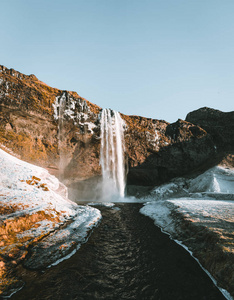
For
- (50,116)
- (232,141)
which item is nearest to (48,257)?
(50,116)

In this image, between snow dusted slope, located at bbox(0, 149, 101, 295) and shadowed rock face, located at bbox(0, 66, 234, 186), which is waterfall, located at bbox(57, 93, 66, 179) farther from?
snow dusted slope, located at bbox(0, 149, 101, 295)

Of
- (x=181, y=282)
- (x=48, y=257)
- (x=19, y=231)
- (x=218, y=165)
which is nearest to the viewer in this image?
(x=181, y=282)

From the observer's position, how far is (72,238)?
7.99m

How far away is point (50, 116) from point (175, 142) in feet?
111

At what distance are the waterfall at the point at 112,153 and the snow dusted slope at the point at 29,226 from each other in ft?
79.3

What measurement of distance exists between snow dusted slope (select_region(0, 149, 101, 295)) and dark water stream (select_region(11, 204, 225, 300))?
0.55 m

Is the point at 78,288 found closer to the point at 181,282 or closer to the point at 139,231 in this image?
the point at 181,282

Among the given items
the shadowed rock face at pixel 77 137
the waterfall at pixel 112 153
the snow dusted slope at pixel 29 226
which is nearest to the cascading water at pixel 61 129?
the shadowed rock face at pixel 77 137

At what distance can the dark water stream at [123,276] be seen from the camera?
4.45m

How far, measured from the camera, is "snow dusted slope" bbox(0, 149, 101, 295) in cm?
582

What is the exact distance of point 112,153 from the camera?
38375 mm

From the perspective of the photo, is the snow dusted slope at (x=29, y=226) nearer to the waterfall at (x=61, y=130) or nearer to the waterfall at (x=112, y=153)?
the waterfall at (x=61, y=130)

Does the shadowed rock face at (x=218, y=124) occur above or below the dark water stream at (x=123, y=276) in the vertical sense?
above

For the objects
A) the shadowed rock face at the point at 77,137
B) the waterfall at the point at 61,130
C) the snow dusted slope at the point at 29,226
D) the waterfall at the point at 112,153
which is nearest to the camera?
the snow dusted slope at the point at 29,226
